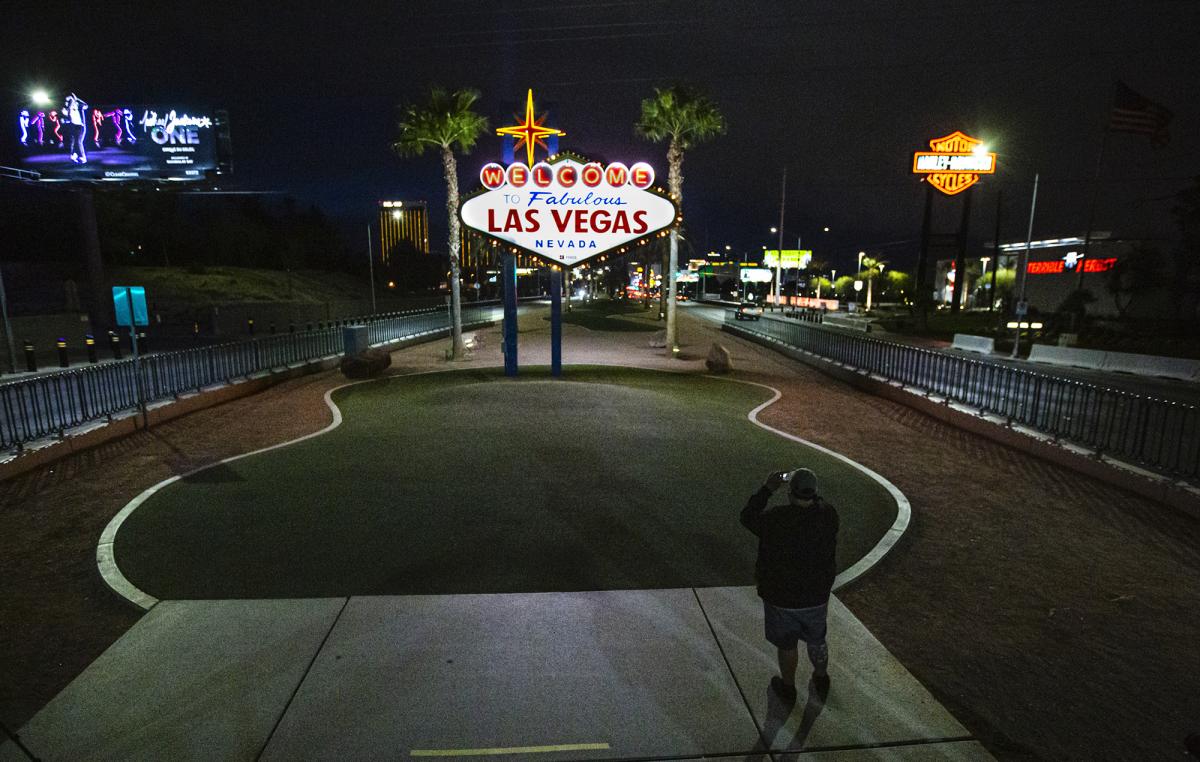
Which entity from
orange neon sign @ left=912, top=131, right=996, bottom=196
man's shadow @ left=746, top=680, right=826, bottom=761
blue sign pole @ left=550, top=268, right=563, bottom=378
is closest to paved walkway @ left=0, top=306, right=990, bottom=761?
man's shadow @ left=746, top=680, right=826, bottom=761

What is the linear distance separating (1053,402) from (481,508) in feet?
40.7

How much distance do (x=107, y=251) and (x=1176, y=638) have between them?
67104mm

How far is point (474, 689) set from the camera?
182 inches

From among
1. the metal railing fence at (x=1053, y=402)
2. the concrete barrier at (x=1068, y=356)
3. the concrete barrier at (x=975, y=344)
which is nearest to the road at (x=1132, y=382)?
the concrete barrier at (x=1068, y=356)

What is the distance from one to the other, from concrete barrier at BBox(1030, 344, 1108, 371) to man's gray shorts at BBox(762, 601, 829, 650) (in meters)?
28.3

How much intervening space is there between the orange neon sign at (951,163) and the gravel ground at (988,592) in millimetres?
50943

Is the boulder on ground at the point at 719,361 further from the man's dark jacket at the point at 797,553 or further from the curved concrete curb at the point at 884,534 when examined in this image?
the man's dark jacket at the point at 797,553

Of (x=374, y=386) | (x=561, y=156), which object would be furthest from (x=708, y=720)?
(x=561, y=156)

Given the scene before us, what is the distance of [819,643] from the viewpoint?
15.0 feet

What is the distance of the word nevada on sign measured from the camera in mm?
18125

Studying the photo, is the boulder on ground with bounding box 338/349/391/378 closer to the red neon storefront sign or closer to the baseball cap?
the baseball cap

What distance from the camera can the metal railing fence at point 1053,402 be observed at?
9.53 metres

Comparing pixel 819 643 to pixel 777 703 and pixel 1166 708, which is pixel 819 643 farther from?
pixel 1166 708

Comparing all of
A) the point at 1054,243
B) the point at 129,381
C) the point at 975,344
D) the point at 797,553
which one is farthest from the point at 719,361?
the point at 1054,243
